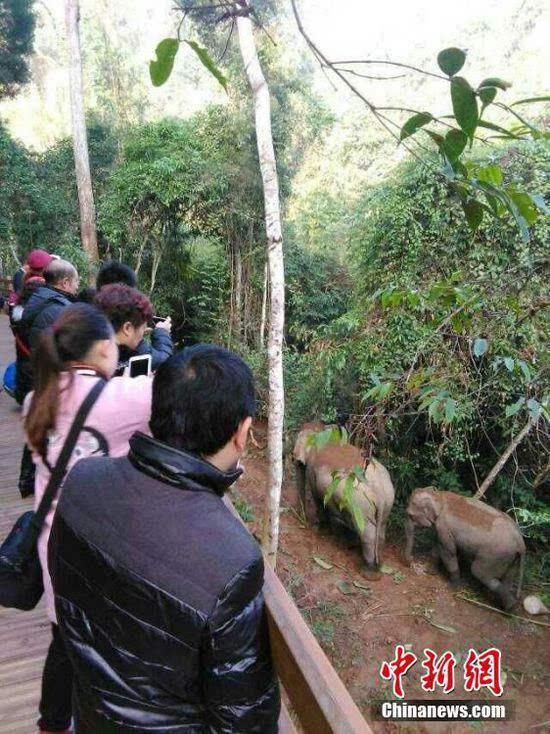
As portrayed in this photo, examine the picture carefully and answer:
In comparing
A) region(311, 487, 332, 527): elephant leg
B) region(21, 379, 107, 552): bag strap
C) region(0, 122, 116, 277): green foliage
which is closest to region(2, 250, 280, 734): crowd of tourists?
region(21, 379, 107, 552): bag strap

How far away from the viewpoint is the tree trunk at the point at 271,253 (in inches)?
159

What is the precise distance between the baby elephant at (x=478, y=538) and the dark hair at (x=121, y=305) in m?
4.27

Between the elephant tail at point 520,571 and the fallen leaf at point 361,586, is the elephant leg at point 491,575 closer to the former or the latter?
the elephant tail at point 520,571

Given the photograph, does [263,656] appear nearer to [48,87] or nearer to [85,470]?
[85,470]

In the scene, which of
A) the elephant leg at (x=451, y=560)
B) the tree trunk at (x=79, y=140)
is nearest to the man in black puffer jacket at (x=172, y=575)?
the elephant leg at (x=451, y=560)

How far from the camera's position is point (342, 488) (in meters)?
5.19

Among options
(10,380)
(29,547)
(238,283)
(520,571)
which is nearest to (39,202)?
(238,283)

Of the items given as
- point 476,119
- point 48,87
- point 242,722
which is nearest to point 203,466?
point 242,722

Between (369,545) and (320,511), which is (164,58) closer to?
(369,545)

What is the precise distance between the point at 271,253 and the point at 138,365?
2279 millimetres

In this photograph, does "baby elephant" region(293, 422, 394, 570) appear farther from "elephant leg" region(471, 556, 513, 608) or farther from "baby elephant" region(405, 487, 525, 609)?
"elephant leg" region(471, 556, 513, 608)

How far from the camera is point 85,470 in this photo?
103 cm

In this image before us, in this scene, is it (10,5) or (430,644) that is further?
(10,5)

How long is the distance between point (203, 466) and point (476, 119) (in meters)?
0.69
